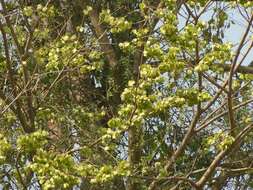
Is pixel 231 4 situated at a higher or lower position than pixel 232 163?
higher

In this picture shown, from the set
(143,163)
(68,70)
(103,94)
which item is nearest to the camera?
(143,163)

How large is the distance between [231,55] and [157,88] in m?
1.21

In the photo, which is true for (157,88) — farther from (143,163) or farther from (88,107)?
(88,107)

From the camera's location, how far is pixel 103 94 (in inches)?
406

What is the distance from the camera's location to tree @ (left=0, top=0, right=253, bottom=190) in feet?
23.2

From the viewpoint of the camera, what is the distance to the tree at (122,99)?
23.2ft

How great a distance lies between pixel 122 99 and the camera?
725 centimetres

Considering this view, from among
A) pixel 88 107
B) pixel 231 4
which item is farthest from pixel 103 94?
pixel 231 4

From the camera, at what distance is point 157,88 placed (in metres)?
8.08

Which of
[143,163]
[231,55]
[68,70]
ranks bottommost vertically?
[143,163]

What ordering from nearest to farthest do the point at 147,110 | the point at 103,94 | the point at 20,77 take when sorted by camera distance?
1. the point at 147,110
2. the point at 20,77
3. the point at 103,94

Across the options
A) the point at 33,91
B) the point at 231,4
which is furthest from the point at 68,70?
the point at 231,4

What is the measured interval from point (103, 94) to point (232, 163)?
2429mm

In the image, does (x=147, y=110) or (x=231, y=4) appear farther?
(x=231, y=4)
